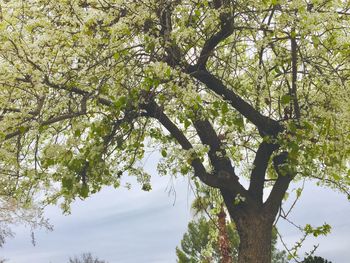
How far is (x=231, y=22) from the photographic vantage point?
10.2 metres

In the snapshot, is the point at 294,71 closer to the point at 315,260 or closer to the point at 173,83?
the point at 173,83

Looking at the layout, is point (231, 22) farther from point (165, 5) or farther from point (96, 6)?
point (96, 6)

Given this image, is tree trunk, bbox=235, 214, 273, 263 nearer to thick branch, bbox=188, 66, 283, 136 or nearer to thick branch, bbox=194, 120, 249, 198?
thick branch, bbox=194, 120, 249, 198

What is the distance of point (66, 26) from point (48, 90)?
1.38 meters

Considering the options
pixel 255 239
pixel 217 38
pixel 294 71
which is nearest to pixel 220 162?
pixel 255 239

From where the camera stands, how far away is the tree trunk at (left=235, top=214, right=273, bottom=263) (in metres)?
11.0

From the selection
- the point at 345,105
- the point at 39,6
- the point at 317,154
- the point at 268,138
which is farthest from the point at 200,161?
the point at 39,6

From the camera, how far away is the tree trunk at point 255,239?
1098 cm

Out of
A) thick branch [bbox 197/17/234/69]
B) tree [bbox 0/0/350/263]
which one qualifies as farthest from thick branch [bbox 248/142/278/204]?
thick branch [bbox 197/17/234/69]

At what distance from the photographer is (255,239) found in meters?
11.0

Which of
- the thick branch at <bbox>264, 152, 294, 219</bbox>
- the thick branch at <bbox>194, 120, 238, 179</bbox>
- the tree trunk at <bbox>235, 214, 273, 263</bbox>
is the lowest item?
the tree trunk at <bbox>235, 214, 273, 263</bbox>

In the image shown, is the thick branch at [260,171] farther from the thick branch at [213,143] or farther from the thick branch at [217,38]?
the thick branch at [217,38]

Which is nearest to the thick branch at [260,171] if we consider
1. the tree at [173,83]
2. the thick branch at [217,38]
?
the tree at [173,83]

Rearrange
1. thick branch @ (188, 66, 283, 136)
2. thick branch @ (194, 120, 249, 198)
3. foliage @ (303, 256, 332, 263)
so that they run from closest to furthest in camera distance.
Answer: thick branch @ (188, 66, 283, 136) → thick branch @ (194, 120, 249, 198) → foliage @ (303, 256, 332, 263)
